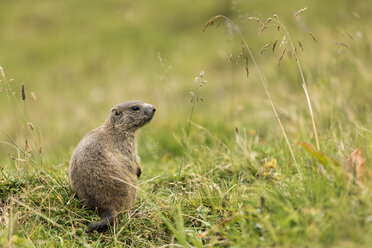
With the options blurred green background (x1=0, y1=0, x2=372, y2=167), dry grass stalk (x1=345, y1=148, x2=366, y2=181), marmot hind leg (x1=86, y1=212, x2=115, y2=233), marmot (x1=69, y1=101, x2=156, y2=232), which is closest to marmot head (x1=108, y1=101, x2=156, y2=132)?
marmot (x1=69, y1=101, x2=156, y2=232)

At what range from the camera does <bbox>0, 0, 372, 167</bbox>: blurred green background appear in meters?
6.55

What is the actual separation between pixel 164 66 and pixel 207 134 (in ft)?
12.4

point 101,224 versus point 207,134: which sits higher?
point 101,224

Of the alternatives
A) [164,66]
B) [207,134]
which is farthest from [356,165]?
[164,66]

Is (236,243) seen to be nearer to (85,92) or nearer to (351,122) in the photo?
(351,122)

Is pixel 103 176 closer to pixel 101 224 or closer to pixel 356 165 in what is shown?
pixel 101 224

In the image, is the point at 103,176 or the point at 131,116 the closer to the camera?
the point at 103,176

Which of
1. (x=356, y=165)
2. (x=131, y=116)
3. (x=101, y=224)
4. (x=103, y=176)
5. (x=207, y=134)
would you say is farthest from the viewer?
(x=207, y=134)

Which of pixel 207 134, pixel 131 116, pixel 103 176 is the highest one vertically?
pixel 131 116

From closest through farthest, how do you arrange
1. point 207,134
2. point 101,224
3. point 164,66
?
point 101,224, point 207,134, point 164,66

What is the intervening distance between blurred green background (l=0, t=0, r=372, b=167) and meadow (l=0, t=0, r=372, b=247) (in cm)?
6

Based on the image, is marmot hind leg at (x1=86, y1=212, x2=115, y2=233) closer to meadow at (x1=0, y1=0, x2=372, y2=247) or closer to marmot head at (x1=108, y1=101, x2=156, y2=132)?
meadow at (x1=0, y1=0, x2=372, y2=247)

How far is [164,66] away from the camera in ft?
30.5

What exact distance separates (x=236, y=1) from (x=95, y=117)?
5.42 metres
